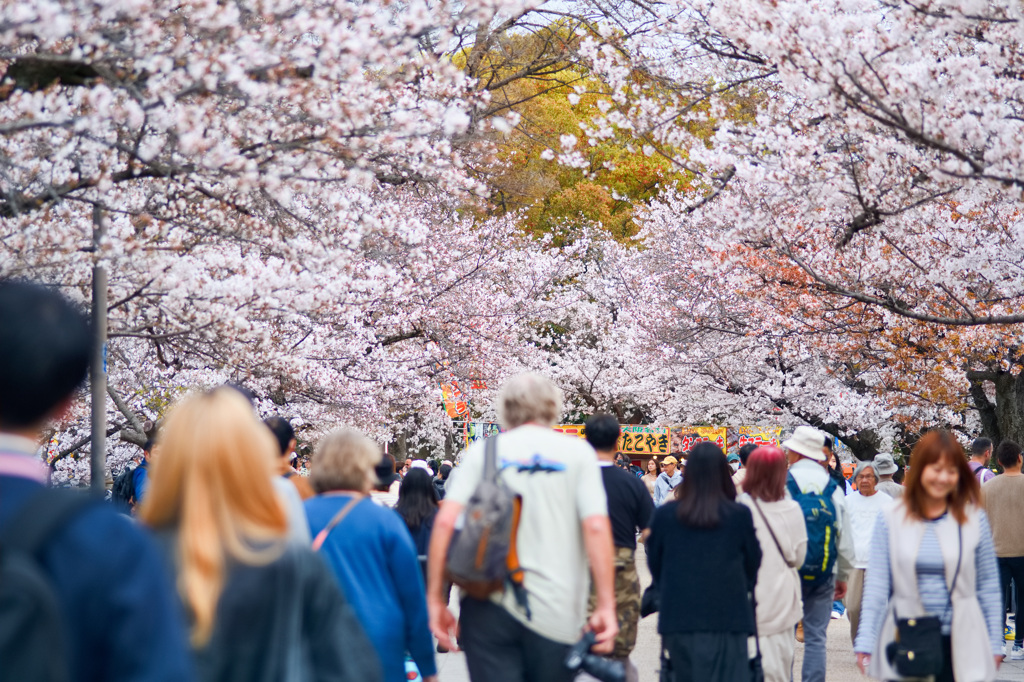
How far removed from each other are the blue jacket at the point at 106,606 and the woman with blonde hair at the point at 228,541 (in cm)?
41

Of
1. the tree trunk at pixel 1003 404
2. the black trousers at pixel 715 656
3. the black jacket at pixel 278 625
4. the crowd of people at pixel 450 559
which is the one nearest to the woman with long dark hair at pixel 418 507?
the crowd of people at pixel 450 559

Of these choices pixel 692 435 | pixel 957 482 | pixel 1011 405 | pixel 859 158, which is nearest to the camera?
pixel 957 482

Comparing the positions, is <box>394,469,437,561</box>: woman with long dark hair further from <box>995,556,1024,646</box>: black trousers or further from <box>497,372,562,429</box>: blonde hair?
<box>995,556,1024,646</box>: black trousers

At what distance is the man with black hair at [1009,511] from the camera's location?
1008 centimetres

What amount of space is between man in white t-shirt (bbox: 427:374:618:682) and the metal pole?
580 cm

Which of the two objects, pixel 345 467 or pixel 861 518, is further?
pixel 861 518

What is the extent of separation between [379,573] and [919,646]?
2.28 metres

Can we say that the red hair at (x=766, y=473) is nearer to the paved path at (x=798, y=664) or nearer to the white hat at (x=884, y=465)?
the paved path at (x=798, y=664)

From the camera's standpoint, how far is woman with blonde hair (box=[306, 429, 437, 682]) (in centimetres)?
463

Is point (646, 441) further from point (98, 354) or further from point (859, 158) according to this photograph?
point (98, 354)

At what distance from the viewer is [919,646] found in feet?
16.7

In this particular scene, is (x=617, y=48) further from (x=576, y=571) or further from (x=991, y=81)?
(x=576, y=571)

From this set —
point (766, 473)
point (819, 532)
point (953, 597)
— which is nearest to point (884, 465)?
point (819, 532)

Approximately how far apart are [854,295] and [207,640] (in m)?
9.61
